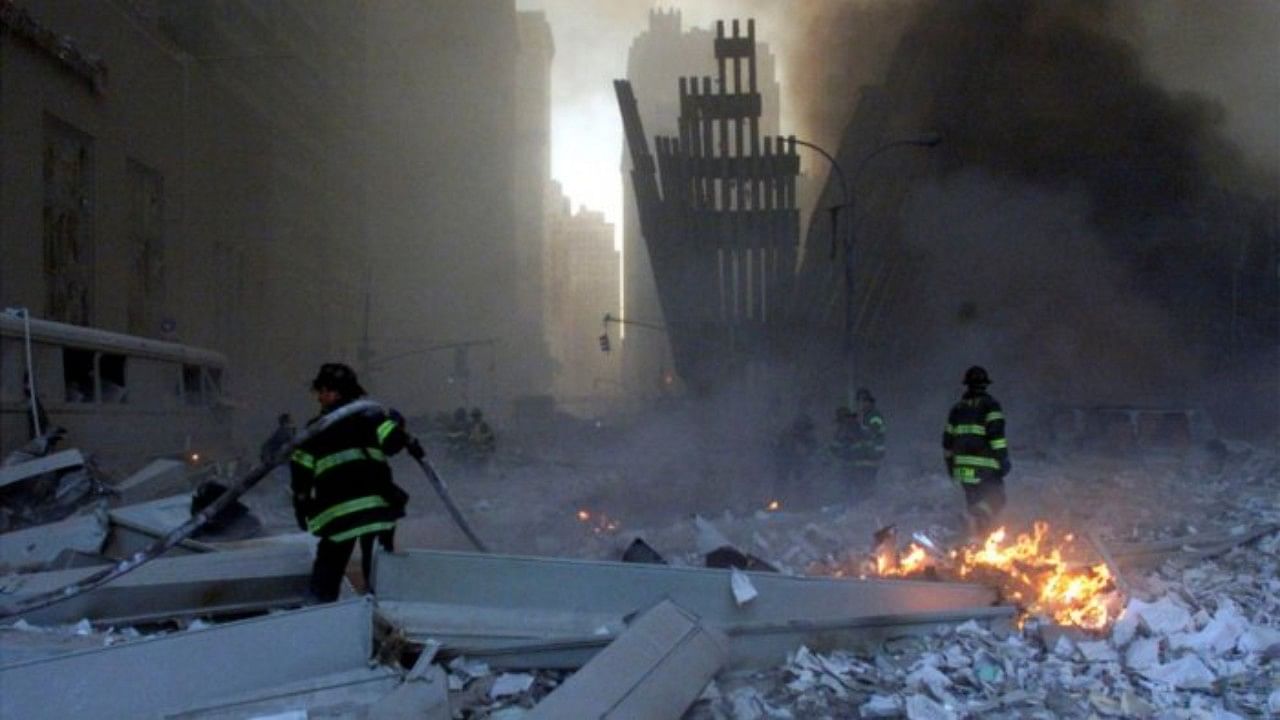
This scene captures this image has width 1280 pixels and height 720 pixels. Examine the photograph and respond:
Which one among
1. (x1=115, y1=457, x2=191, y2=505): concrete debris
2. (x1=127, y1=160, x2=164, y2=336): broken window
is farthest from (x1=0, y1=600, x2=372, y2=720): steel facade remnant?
(x1=127, y1=160, x2=164, y2=336): broken window

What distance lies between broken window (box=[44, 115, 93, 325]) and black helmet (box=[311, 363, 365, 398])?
15729 millimetres

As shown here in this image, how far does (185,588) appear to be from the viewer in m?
5.48

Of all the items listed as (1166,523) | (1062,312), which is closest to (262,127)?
(1062,312)

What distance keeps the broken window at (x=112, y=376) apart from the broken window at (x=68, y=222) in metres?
7.57

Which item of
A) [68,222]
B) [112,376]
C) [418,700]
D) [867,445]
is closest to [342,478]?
[418,700]

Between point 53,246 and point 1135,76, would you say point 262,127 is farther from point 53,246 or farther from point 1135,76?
point 1135,76

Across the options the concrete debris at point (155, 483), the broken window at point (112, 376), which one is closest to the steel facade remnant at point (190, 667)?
the concrete debris at point (155, 483)

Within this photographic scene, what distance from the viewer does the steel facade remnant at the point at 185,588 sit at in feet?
17.2

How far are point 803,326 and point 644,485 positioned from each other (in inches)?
404

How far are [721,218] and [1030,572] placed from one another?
20956 millimetres

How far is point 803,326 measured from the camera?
27672mm

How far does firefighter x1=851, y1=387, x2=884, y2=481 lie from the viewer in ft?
39.1

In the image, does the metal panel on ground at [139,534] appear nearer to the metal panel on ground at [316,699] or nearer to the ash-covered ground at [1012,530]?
the ash-covered ground at [1012,530]

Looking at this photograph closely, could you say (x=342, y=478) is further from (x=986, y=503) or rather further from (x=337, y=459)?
(x=986, y=503)
